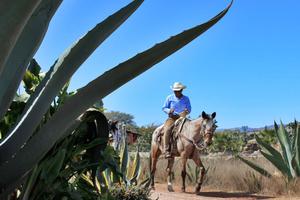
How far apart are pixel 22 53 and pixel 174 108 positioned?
9138 millimetres

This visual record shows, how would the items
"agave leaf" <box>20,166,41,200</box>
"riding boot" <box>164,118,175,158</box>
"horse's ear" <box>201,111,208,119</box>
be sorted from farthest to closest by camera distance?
"riding boot" <box>164,118,175,158</box>, "horse's ear" <box>201,111,208,119</box>, "agave leaf" <box>20,166,41,200</box>

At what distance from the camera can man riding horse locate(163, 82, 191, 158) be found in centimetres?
1088

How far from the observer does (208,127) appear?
10.1 m

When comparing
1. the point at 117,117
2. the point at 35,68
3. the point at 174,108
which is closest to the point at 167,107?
the point at 174,108

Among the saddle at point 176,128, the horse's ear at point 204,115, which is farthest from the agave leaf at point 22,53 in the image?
the saddle at point 176,128

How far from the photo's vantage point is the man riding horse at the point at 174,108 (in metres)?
10.9

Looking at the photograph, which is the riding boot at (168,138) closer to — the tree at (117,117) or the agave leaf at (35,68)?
the tree at (117,117)

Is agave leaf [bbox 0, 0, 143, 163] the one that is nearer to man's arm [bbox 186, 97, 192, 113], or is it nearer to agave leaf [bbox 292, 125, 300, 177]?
agave leaf [bbox 292, 125, 300, 177]

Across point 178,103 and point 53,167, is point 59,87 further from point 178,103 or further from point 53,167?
point 178,103

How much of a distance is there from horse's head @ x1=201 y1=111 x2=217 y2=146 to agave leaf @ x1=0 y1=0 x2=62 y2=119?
8262mm

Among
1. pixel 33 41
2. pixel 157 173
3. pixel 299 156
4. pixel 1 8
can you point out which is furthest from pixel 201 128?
pixel 1 8

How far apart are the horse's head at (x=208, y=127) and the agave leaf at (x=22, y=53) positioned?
8.26 m

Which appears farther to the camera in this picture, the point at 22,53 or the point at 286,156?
the point at 286,156

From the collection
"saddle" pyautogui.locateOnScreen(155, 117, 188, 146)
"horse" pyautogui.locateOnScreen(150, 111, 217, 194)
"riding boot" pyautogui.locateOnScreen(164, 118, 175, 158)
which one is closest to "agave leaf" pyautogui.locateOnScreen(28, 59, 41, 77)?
"horse" pyautogui.locateOnScreen(150, 111, 217, 194)
